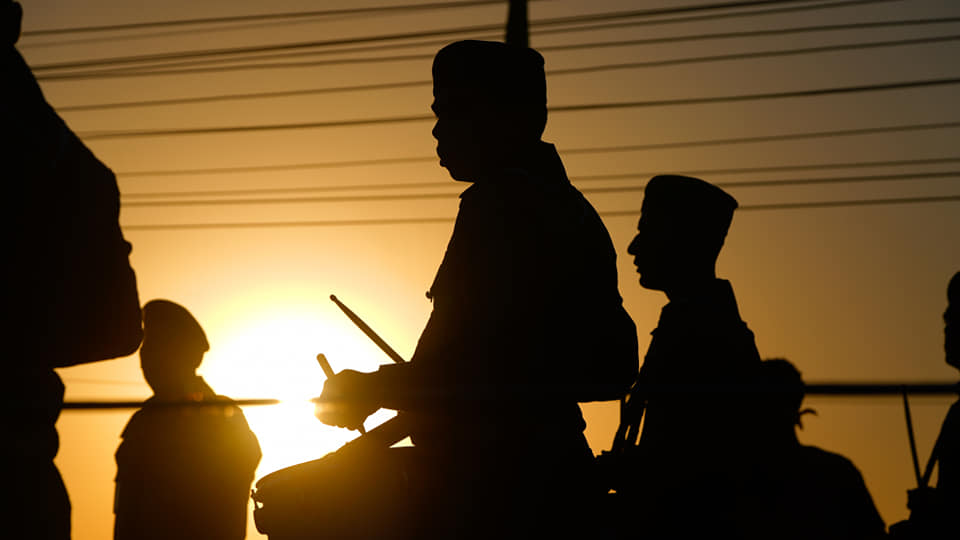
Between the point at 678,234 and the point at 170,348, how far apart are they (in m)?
3.01

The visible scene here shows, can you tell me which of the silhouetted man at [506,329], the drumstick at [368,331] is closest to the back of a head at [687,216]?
the silhouetted man at [506,329]

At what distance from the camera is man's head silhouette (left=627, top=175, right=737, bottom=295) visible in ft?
13.8

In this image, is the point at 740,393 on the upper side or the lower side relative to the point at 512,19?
lower

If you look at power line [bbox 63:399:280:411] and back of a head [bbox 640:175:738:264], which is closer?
power line [bbox 63:399:280:411]

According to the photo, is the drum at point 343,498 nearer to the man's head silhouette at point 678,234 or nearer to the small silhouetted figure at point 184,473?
the man's head silhouette at point 678,234

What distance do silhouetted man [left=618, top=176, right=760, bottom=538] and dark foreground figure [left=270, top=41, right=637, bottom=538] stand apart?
641mm

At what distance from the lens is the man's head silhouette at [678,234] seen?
420 cm

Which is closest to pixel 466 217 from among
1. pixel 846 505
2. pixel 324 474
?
pixel 324 474

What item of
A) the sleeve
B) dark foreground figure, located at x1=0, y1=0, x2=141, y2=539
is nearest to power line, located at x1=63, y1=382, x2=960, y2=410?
the sleeve

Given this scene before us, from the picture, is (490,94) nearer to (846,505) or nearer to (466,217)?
(466,217)

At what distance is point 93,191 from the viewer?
2848mm

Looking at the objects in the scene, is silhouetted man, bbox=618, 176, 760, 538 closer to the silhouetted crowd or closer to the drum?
the silhouetted crowd

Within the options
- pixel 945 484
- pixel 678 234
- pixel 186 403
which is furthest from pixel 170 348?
pixel 186 403

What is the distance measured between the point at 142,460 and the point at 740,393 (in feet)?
14.2
